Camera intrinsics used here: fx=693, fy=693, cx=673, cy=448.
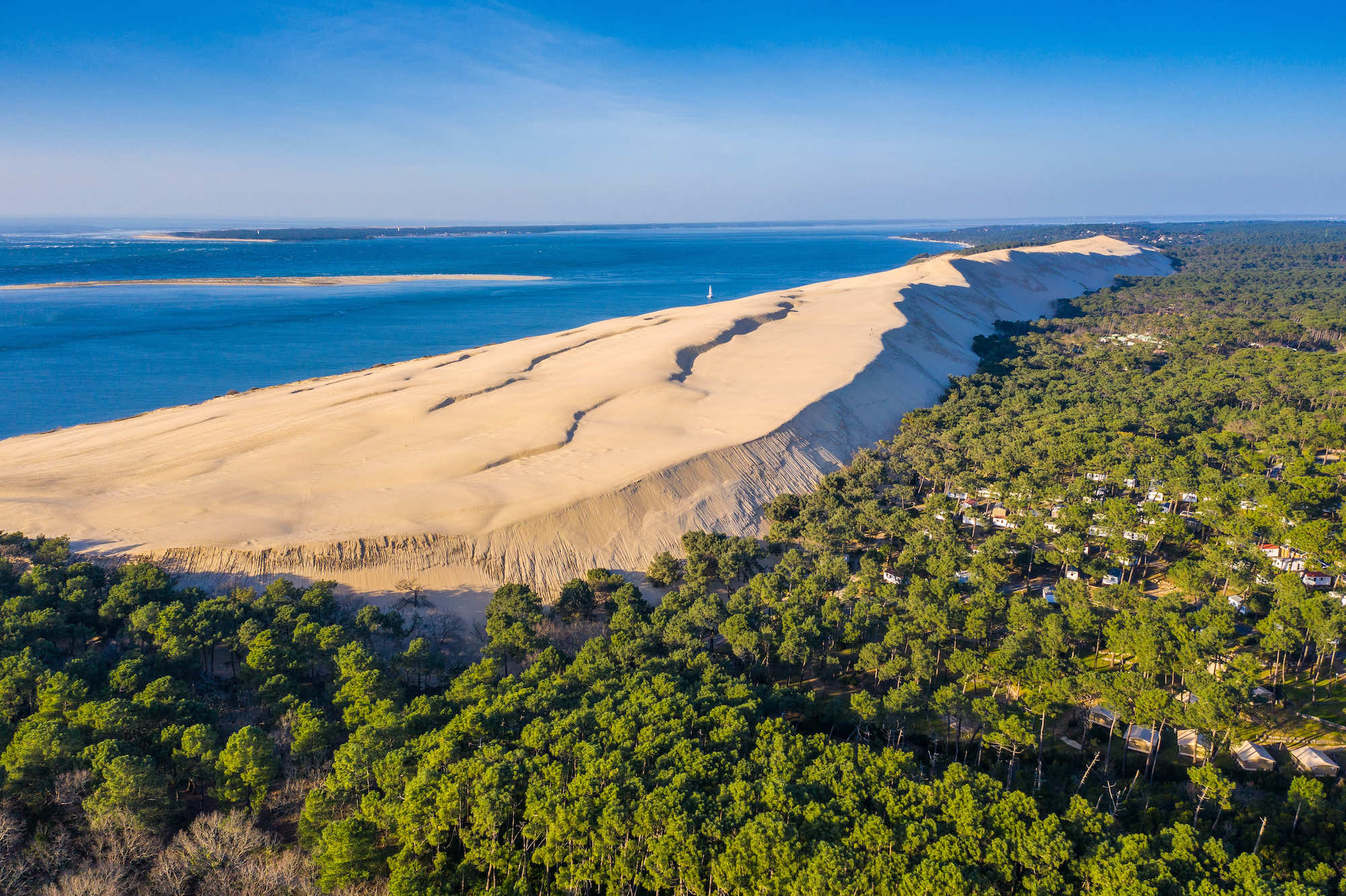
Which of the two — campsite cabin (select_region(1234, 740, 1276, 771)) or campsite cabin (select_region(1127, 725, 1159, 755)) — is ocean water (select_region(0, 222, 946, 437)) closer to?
campsite cabin (select_region(1127, 725, 1159, 755))

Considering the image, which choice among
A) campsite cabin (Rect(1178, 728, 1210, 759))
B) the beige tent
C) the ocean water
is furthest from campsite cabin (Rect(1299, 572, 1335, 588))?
the ocean water

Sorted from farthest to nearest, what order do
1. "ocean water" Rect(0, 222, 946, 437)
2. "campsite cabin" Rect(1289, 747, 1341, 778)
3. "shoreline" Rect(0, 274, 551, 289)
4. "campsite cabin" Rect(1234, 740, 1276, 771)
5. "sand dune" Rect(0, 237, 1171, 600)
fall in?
"shoreline" Rect(0, 274, 551, 289)
"ocean water" Rect(0, 222, 946, 437)
"sand dune" Rect(0, 237, 1171, 600)
"campsite cabin" Rect(1234, 740, 1276, 771)
"campsite cabin" Rect(1289, 747, 1341, 778)

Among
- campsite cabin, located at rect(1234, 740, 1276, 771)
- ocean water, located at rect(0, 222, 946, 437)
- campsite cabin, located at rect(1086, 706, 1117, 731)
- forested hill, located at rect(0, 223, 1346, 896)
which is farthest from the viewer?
ocean water, located at rect(0, 222, 946, 437)

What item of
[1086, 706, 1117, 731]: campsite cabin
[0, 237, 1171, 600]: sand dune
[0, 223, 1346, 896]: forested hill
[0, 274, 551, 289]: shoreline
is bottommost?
[1086, 706, 1117, 731]: campsite cabin

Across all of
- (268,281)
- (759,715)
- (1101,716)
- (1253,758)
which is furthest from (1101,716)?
(268,281)

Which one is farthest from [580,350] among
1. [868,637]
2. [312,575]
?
[868,637]

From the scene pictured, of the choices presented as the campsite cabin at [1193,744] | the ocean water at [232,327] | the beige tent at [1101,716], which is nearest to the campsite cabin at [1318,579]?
the campsite cabin at [1193,744]
